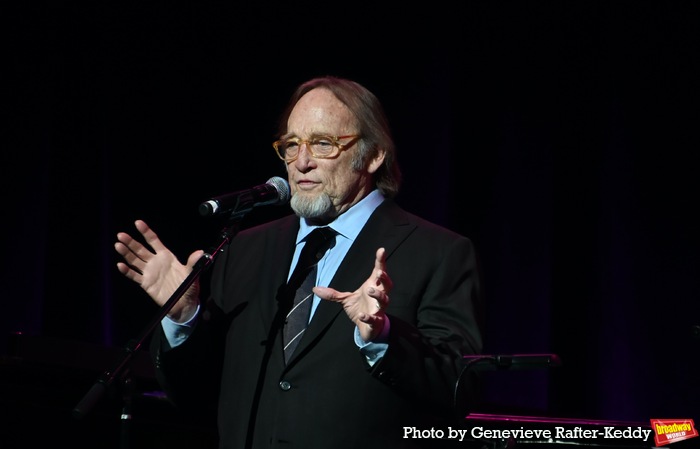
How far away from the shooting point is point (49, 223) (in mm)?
4762

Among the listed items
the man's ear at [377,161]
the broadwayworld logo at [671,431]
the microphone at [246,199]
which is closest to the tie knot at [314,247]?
the microphone at [246,199]

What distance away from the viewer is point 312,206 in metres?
2.69

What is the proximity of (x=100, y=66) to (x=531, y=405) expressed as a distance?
113 inches

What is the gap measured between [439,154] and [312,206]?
179 cm

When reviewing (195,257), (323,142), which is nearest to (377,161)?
(323,142)

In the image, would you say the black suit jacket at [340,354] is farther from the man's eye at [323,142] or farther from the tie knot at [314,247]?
the man's eye at [323,142]

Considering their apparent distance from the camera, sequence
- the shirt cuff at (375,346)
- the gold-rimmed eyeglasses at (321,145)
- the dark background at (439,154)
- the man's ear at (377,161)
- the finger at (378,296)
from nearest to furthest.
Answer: the finger at (378,296)
the shirt cuff at (375,346)
the gold-rimmed eyeglasses at (321,145)
the man's ear at (377,161)
the dark background at (439,154)

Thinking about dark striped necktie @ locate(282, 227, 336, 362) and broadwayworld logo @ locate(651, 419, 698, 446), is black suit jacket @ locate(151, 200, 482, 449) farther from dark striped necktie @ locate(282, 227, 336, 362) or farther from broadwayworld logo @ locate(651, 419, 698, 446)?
broadwayworld logo @ locate(651, 419, 698, 446)

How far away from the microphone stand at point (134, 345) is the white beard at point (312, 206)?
0.37 m

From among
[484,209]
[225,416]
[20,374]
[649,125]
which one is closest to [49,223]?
[20,374]

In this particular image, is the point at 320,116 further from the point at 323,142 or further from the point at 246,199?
the point at 246,199

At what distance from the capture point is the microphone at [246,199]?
2188mm

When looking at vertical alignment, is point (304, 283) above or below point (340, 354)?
above

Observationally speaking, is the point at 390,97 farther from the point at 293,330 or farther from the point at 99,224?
the point at 293,330
